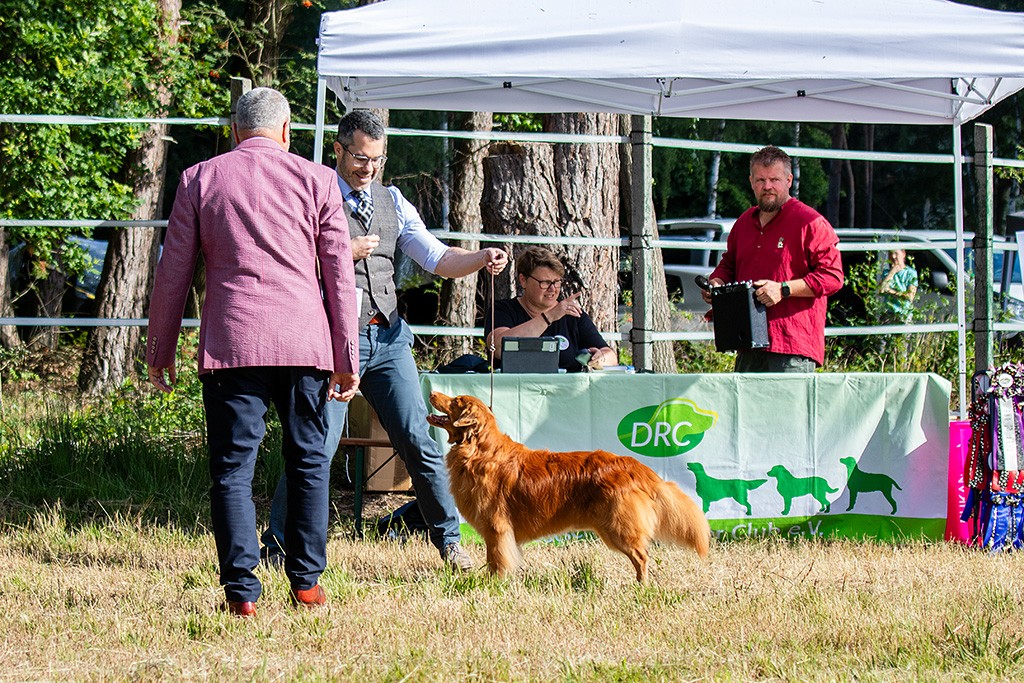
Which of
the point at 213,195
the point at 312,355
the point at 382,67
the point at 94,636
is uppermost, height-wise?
the point at 382,67

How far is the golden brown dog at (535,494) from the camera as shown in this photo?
4.22m

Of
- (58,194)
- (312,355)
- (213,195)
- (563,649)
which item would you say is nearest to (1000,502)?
(563,649)

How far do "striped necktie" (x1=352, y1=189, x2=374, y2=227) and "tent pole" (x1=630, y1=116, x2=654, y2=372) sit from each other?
2.08 metres

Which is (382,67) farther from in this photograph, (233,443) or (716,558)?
(716,558)

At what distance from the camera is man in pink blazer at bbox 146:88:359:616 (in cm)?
354

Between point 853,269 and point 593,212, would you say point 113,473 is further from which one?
point 853,269

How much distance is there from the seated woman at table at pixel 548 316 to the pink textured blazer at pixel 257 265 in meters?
1.82

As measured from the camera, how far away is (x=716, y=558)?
481 centimetres

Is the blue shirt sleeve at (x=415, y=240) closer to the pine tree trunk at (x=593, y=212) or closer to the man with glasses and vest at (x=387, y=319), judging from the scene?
the man with glasses and vest at (x=387, y=319)

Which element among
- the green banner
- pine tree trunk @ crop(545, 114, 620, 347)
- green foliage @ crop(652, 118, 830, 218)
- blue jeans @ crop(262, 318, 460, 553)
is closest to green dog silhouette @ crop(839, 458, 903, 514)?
the green banner

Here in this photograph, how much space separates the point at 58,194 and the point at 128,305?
50.6 inches

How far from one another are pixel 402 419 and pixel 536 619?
1069 mm

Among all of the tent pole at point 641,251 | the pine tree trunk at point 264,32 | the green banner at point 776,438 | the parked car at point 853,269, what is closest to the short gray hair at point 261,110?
the green banner at point 776,438

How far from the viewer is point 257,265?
3537 millimetres
